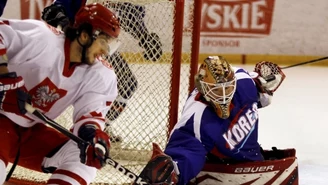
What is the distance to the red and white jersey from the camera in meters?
2.30

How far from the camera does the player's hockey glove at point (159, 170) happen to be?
7.80ft

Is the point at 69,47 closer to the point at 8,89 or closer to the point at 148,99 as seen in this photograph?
the point at 8,89

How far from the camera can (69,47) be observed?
2.39 m

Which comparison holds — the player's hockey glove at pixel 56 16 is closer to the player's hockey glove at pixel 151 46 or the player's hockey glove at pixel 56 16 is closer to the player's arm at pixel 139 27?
the player's arm at pixel 139 27

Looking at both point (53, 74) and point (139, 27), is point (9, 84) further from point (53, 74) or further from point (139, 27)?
point (139, 27)

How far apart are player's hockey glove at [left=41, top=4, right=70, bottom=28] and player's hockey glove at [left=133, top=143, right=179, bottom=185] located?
0.90 m

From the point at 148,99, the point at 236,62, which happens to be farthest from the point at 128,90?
the point at 236,62

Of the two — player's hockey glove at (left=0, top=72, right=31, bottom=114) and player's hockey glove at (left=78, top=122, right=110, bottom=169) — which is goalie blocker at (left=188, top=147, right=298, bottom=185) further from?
player's hockey glove at (left=0, top=72, right=31, bottom=114)

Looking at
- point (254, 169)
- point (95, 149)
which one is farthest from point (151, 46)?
point (95, 149)

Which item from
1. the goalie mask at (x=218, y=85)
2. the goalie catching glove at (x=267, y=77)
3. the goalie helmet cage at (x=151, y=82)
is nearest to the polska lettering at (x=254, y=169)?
the goalie mask at (x=218, y=85)

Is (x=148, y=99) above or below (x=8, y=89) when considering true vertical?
below

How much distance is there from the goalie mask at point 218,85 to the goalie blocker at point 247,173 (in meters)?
0.20

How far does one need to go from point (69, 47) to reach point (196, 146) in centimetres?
59

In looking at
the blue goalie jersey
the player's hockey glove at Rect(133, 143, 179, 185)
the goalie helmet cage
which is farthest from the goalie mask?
the goalie helmet cage
